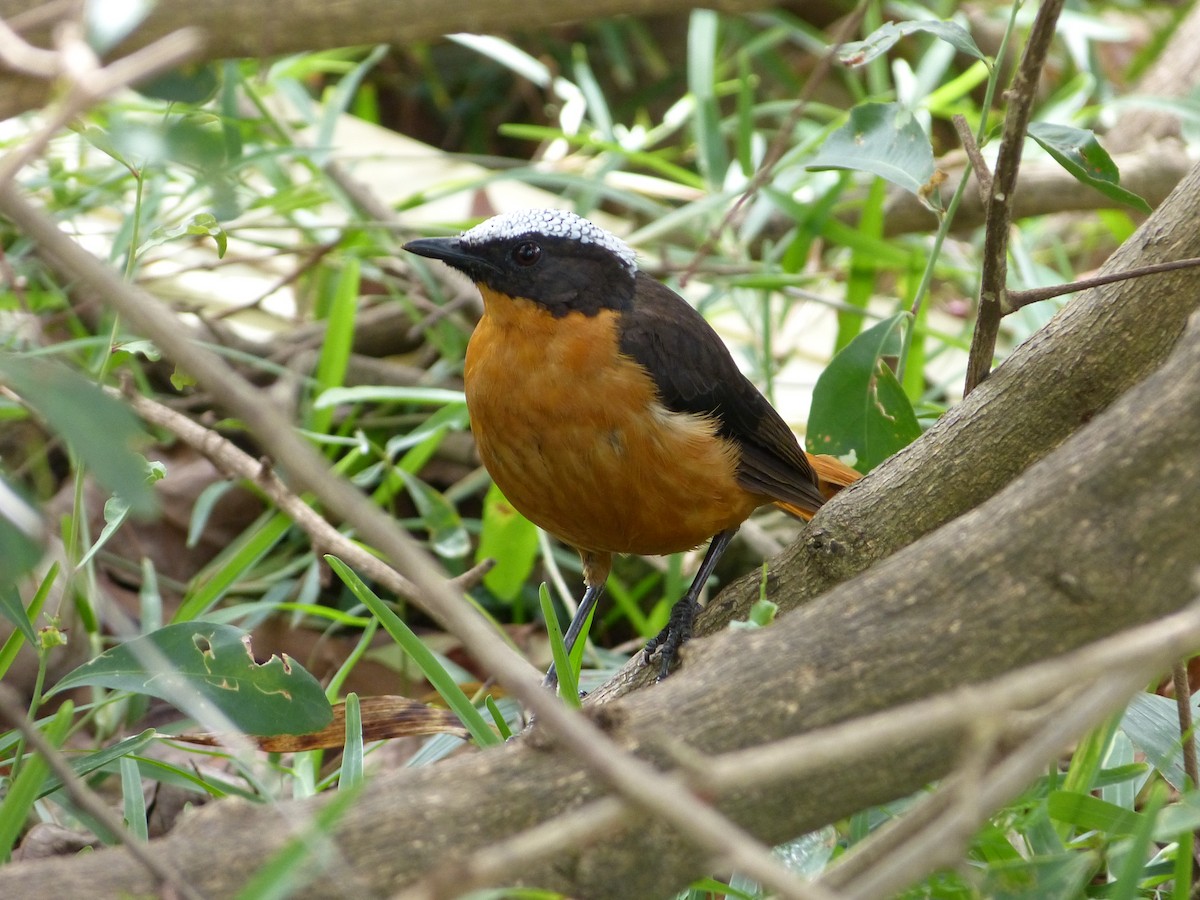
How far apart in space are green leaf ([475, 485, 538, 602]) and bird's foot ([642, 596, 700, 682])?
0.88m

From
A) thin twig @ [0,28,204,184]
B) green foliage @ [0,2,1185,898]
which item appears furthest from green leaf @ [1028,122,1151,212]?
thin twig @ [0,28,204,184]

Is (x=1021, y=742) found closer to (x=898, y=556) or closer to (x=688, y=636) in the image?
(x=898, y=556)

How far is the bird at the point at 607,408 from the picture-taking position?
3.42m

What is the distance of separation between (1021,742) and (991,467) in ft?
4.16

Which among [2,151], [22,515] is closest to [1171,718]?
[22,515]

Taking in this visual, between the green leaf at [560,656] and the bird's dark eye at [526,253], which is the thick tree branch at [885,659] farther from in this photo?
the bird's dark eye at [526,253]

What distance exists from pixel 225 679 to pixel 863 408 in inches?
71.0

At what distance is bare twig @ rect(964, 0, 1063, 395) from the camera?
2.56 meters

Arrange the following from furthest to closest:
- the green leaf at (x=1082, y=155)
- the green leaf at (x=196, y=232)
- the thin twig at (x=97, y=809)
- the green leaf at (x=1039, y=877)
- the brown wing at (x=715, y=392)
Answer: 1. the brown wing at (x=715, y=392)
2. the green leaf at (x=1082, y=155)
3. the green leaf at (x=196, y=232)
4. the green leaf at (x=1039, y=877)
5. the thin twig at (x=97, y=809)

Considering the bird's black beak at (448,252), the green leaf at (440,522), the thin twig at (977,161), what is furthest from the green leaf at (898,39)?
the green leaf at (440,522)

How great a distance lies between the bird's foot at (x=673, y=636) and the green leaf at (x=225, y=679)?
1.07m

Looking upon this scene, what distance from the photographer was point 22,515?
4.90ft

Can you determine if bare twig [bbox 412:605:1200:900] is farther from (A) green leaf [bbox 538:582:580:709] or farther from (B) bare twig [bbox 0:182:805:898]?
(A) green leaf [bbox 538:582:580:709]

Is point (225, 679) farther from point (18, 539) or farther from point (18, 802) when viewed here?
point (18, 539)
